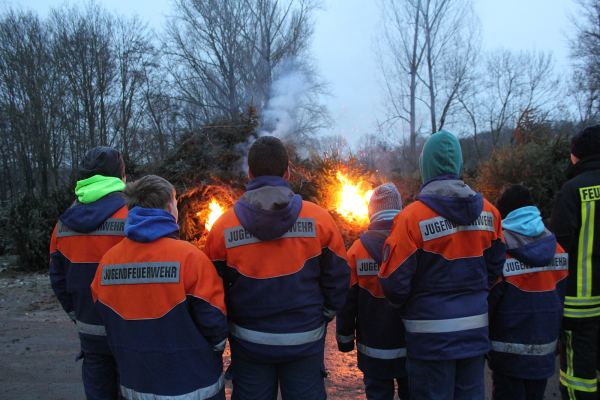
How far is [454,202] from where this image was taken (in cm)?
230

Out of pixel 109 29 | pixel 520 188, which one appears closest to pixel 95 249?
pixel 520 188

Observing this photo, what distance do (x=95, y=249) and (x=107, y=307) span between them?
77 centimetres

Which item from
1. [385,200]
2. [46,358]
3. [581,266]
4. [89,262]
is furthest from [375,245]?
[46,358]

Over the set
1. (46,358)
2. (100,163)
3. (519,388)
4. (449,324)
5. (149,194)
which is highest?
(100,163)

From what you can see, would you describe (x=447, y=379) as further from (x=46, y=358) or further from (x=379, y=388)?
(x=46, y=358)

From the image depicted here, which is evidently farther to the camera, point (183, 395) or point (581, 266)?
point (581, 266)

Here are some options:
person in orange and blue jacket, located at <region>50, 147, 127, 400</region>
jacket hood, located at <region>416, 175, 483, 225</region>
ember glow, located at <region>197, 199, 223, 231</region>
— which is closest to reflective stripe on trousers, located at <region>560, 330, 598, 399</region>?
jacket hood, located at <region>416, 175, 483, 225</region>

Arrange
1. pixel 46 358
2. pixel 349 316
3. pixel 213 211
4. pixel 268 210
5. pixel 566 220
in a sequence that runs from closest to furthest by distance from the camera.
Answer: pixel 268 210 → pixel 349 316 → pixel 566 220 → pixel 46 358 → pixel 213 211

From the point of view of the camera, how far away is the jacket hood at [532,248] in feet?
8.66

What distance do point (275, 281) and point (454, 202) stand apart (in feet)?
4.00

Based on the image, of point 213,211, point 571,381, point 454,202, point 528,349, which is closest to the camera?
point 454,202

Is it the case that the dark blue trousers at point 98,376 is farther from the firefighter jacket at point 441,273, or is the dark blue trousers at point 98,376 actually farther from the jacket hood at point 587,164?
the jacket hood at point 587,164

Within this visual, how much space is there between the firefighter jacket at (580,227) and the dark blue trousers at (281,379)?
2340mm

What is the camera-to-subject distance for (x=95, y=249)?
2.71 metres
